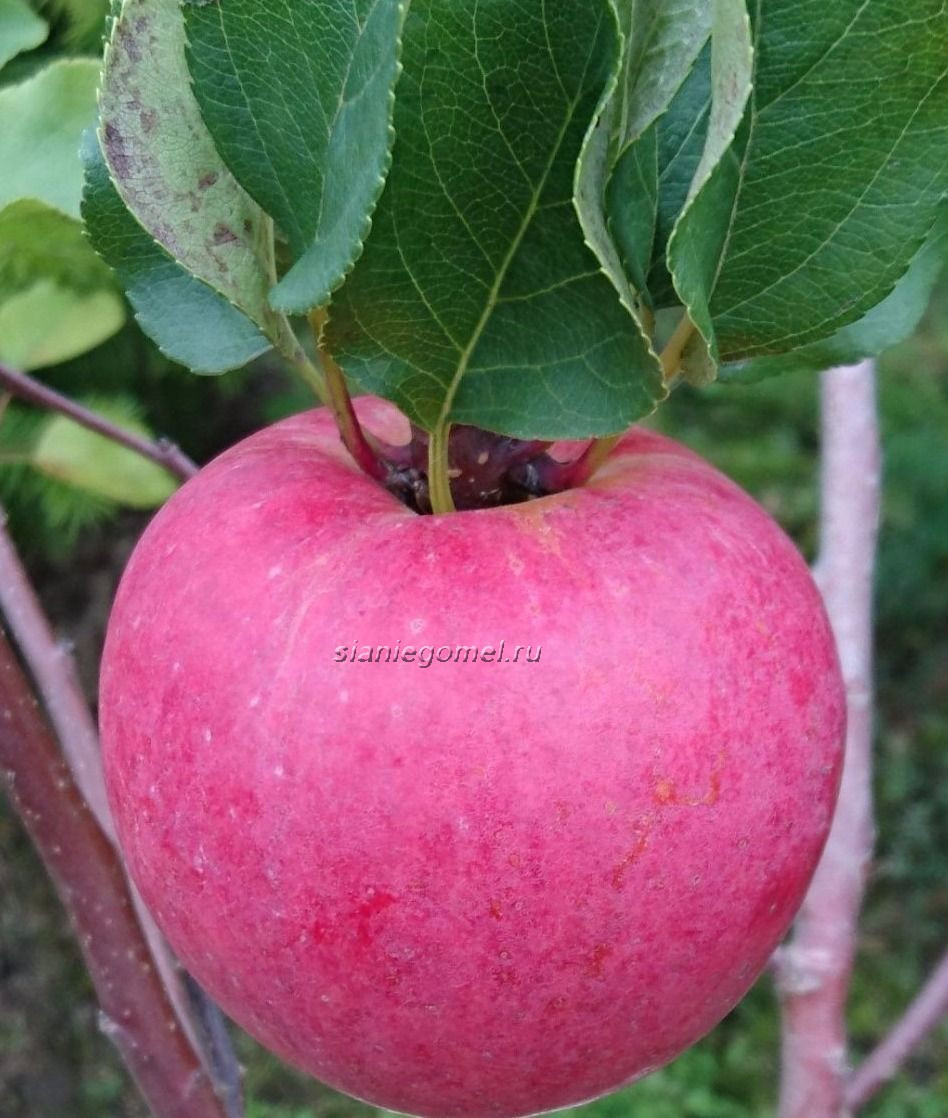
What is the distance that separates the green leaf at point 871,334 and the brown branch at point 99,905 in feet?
1.04

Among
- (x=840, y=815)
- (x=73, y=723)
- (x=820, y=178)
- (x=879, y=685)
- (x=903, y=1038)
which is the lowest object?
(x=879, y=685)

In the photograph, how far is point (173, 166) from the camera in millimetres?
425

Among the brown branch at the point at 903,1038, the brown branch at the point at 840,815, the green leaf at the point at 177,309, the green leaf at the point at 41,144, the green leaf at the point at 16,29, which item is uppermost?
the green leaf at the point at 16,29

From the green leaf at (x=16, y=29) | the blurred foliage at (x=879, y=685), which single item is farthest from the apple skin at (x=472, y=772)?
the blurred foliage at (x=879, y=685)

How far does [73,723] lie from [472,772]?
13.5 inches

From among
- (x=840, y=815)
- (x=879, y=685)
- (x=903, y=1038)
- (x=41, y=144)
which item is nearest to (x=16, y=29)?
(x=41, y=144)

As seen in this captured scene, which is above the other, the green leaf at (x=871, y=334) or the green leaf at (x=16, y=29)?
the green leaf at (x=16, y=29)

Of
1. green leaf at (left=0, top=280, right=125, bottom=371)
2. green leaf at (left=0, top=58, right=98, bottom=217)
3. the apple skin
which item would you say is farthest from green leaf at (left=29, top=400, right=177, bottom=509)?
the apple skin

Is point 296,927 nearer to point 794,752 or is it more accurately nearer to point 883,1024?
point 794,752

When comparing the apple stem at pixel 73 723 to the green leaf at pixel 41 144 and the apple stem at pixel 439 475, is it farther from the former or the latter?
the apple stem at pixel 439 475

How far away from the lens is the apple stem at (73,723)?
618mm

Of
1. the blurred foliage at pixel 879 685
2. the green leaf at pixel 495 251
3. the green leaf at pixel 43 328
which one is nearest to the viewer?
the green leaf at pixel 495 251

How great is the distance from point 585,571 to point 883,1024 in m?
1.93

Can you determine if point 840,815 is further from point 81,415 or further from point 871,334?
point 81,415
